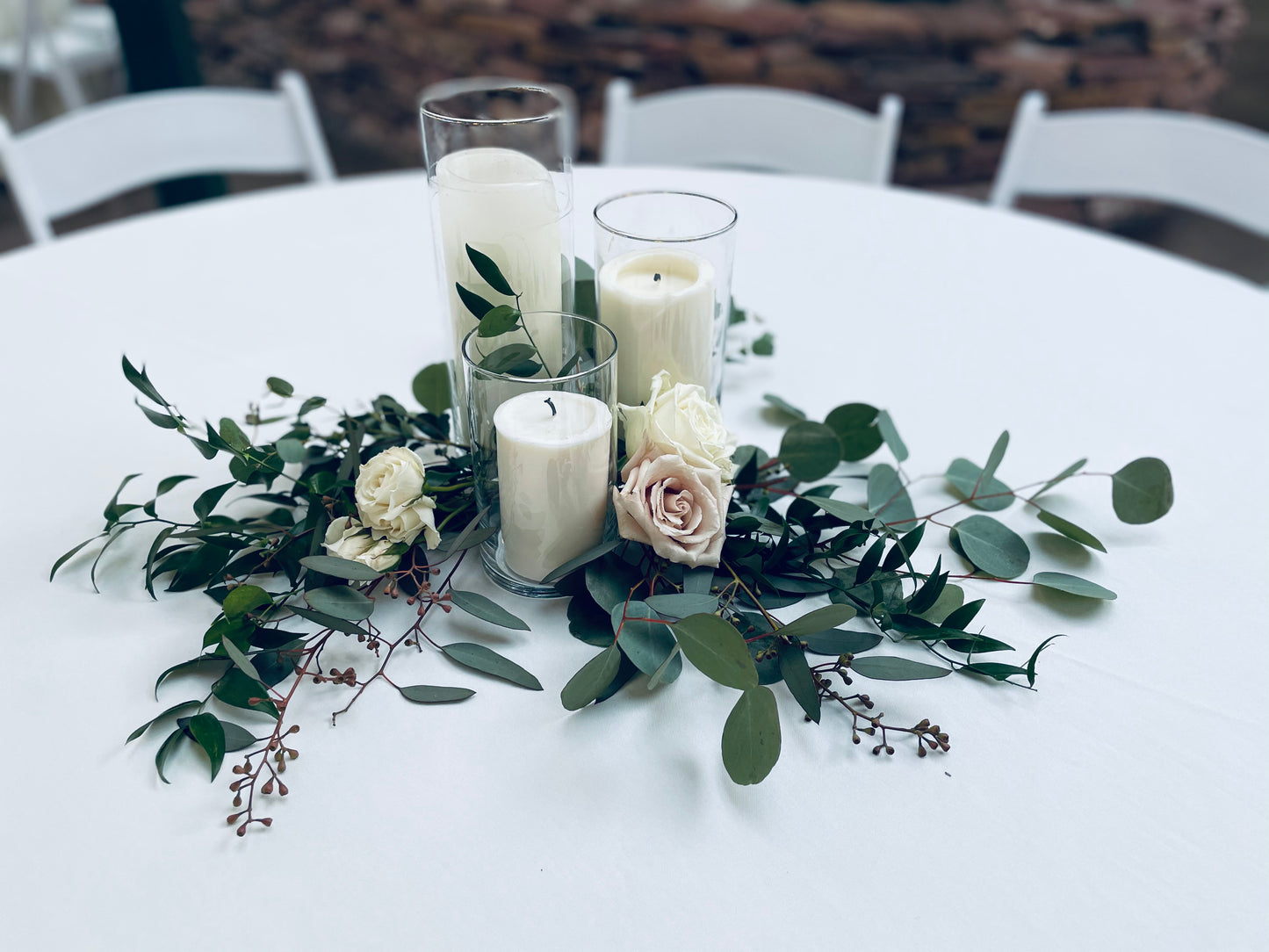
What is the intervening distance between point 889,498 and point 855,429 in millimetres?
63

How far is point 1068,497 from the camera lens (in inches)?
28.0

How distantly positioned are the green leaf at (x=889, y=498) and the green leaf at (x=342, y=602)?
354mm

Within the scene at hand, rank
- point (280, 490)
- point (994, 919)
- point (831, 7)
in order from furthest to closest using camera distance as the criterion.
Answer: point (831, 7), point (280, 490), point (994, 919)

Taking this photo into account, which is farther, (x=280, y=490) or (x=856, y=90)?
(x=856, y=90)

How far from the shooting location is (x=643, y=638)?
53 centimetres

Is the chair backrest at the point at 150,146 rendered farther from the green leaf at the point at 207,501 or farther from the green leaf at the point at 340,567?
the green leaf at the point at 340,567

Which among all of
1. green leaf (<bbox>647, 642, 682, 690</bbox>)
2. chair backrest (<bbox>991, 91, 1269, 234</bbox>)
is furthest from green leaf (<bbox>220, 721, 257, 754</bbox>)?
chair backrest (<bbox>991, 91, 1269, 234</bbox>)

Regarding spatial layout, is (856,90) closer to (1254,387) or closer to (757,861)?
(1254,387)

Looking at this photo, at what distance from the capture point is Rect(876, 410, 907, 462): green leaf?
69cm

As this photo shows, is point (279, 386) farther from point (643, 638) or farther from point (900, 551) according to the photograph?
point (900, 551)

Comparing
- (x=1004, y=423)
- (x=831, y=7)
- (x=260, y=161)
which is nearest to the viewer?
(x=1004, y=423)

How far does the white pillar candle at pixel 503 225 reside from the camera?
1.93 ft

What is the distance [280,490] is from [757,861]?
1.45ft

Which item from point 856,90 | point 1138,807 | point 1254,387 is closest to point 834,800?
point 1138,807
